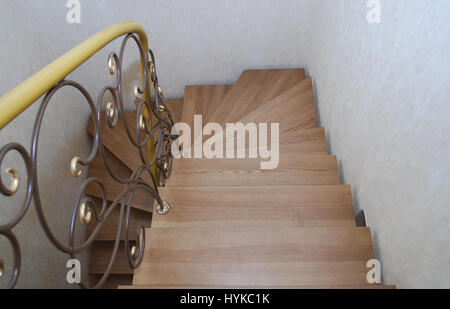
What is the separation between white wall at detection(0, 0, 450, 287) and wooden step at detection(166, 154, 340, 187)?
0.45ft

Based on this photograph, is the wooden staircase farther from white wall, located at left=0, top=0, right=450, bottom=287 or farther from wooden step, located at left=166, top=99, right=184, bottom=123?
wooden step, located at left=166, top=99, right=184, bottom=123

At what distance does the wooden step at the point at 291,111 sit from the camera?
2.83 m

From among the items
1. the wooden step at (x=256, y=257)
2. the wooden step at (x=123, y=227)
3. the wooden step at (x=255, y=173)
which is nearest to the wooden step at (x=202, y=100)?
the wooden step at (x=123, y=227)

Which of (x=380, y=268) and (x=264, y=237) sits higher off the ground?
(x=264, y=237)

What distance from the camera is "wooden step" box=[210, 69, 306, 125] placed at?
10.6 ft

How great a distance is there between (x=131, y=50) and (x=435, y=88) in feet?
9.49

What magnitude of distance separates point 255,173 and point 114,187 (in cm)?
169

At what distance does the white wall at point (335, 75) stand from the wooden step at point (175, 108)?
0.33 feet

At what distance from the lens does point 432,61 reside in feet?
3.19

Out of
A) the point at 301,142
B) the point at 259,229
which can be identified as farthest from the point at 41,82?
the point at 301,142

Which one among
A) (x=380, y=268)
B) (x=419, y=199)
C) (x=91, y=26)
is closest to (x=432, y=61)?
(x=419, y=199)

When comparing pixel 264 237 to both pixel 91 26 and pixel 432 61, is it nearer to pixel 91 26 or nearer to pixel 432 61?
pixel 432 61

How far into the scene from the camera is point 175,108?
3.66 metres

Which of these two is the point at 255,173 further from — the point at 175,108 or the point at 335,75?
the point at 175,108
